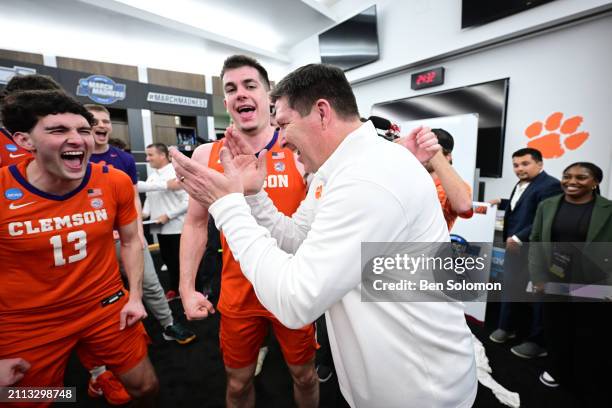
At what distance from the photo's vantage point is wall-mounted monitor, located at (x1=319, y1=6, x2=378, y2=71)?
5.05 metres

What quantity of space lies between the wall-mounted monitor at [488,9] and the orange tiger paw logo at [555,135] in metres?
1.34

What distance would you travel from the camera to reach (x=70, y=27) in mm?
5176

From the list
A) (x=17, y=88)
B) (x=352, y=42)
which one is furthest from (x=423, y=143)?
(x=352, y=42)

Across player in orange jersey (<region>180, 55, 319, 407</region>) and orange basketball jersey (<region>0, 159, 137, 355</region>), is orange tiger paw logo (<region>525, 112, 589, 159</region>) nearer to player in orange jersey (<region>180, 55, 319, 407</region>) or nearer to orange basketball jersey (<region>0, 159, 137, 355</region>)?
player in orange jersey (<region>180, 55, 319, 407</region>)

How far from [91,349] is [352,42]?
A: 597cm

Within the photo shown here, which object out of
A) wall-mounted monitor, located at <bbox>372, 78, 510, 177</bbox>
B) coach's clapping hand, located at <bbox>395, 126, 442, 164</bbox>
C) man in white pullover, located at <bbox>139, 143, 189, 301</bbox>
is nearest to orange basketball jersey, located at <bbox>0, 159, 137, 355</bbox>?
coach's clapping hand, located at <bbox>395, 126, 442, 164</bbox>

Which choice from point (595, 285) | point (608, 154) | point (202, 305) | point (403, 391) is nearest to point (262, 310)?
point (202, 305)

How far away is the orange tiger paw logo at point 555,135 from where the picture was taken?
10.7ft

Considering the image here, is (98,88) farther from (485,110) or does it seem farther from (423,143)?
(485,110)

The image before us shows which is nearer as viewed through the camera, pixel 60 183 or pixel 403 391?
pixel 403 391

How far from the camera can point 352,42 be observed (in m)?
5.45

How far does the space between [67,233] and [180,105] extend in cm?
432

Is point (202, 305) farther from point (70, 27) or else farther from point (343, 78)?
point (70, 27)

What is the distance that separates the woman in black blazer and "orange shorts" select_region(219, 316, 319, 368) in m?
1.90
